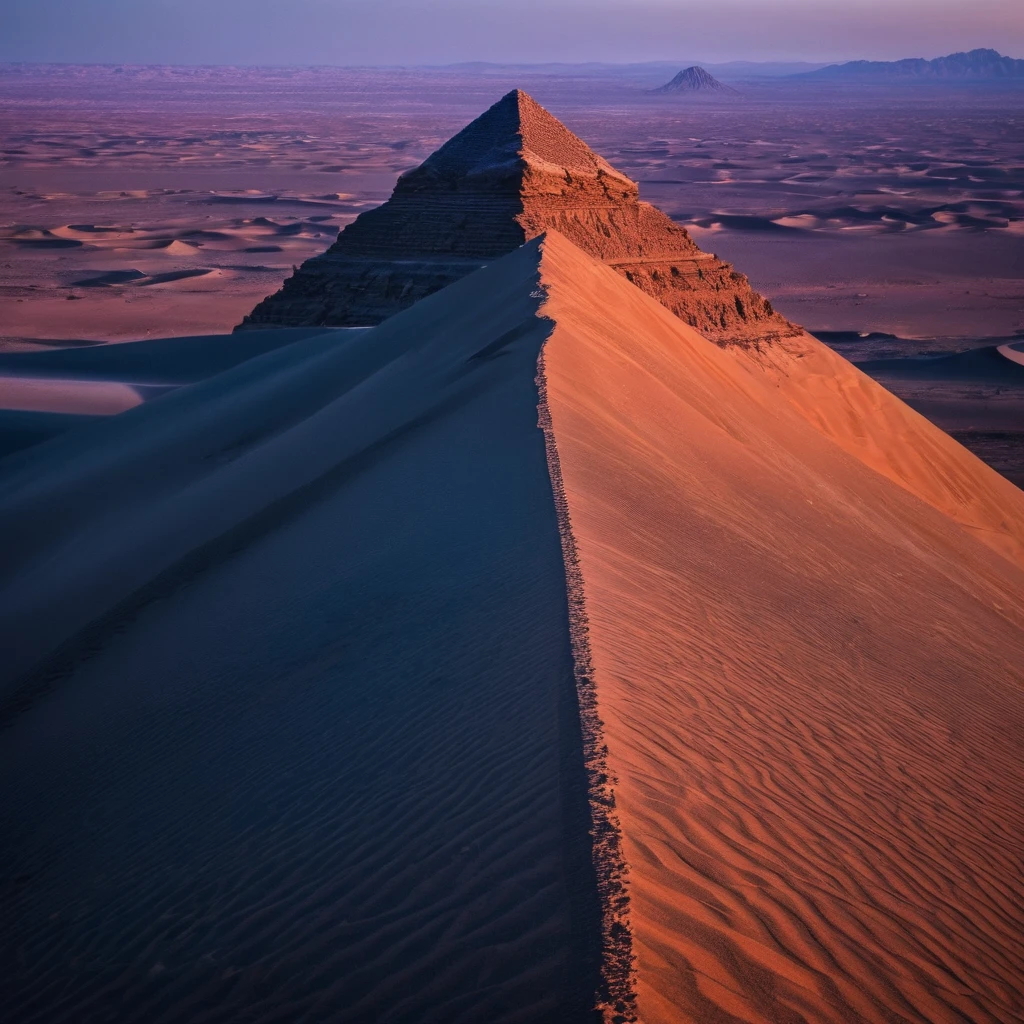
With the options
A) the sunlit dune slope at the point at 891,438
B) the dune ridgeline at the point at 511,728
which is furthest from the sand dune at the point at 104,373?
the sunlit dune slope at the point at 891,438

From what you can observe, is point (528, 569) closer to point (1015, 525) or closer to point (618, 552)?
point (618, 552)

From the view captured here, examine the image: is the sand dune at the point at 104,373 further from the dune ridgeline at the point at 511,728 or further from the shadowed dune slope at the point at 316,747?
the shadowed dune slope at the point at 316,747

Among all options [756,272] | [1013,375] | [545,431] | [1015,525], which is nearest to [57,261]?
[756,272]

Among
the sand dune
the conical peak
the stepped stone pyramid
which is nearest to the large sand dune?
the sand dune

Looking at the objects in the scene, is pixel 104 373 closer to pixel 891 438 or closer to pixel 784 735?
pixel 891 438

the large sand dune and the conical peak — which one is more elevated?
the conical peak

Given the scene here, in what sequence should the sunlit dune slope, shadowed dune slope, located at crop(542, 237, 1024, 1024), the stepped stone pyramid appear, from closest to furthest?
shadowed dune slope, located at crop(542, 237, 1024, 1024) < the sunlit dune slope < the stepped stone pyramid

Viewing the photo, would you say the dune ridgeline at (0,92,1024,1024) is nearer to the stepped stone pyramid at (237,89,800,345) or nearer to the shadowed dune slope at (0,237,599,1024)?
the shadowed dune slope at (0,237,599,1024)
